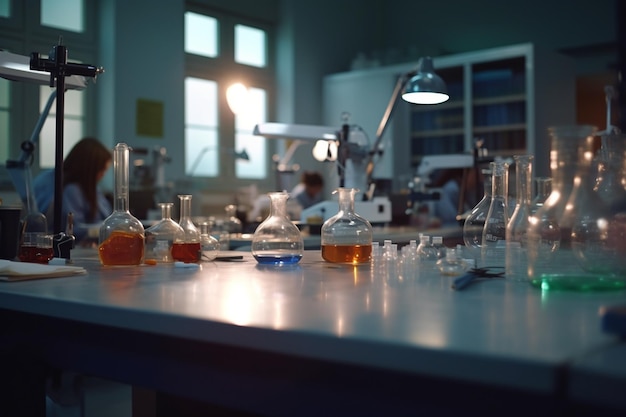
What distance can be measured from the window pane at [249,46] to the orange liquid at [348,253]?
18.0ft

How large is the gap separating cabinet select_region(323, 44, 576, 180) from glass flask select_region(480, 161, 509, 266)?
4197 mm

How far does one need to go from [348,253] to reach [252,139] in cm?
542

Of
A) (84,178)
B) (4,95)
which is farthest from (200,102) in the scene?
(84,178)

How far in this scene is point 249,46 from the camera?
6.91 meters

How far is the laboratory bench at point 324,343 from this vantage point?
599mm

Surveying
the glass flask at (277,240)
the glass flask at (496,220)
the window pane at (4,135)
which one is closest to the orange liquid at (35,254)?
the glass flask at (277,240)

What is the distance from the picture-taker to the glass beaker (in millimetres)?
1608

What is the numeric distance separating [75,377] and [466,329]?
39.1 inches

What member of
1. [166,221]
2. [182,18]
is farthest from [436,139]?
[166,221]

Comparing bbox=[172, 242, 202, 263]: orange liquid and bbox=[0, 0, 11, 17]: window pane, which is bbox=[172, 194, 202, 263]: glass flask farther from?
bbox=[0, 0, 11, 17]: window pane

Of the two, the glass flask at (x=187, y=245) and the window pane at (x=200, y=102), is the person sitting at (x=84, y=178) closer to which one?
the glass flask at (x=187, y=245)

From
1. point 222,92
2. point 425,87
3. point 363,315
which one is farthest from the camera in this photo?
point 222,92

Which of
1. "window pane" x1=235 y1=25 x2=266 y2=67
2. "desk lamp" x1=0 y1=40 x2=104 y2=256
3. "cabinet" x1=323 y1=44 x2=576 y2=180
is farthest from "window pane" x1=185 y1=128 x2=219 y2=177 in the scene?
"desk lamp" x1=0 y1=40 x2=104 y2=256

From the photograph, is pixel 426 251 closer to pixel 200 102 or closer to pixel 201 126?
pixel 201 126
